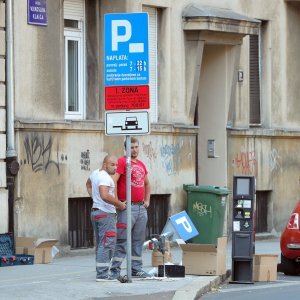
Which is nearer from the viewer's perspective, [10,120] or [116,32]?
[116,32]

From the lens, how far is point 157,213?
23.9 m

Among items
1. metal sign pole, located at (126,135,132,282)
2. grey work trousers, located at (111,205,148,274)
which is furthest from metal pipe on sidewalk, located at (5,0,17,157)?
metal sign pole, located at (126,135,132,282)

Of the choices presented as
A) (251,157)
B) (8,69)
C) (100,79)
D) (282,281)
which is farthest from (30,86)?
(251,157)

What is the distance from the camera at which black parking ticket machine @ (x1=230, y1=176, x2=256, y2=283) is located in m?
17.3

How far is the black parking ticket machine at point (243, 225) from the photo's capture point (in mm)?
17312

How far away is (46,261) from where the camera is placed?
19.8m

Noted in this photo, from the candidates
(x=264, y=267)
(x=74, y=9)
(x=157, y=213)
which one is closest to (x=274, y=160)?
(x=157, y=213)

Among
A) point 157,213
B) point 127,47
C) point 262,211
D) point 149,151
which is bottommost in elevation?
point 262,211

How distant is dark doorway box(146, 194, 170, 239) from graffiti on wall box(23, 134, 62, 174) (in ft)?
9.86

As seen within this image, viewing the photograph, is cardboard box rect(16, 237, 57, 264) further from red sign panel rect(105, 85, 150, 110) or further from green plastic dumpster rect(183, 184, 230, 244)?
green plastic dumpster rect(183, 184, 230, 244)

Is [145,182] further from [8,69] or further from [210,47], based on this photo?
[210,47]

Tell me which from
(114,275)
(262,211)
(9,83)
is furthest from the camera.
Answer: (262,211)

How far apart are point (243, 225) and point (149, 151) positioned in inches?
242

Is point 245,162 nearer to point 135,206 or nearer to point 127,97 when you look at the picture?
point 135,206
